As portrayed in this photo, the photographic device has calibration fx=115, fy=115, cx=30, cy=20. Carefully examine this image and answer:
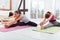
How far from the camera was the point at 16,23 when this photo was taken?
381cm

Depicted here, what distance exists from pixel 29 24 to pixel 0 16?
6.90ft

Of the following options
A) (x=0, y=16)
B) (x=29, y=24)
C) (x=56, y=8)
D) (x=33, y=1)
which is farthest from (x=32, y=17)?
(x=29, y=24)

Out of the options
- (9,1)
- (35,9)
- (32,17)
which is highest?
(9,1)

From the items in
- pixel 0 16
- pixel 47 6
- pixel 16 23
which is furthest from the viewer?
pixel 47 6

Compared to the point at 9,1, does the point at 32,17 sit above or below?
below

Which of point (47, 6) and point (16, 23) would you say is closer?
point (16, 23)

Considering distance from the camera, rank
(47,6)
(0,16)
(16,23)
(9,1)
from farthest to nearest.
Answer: (47,6) < (9,1) < (0,16) < (16,23)

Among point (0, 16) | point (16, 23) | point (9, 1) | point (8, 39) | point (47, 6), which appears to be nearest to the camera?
point (8, 39)

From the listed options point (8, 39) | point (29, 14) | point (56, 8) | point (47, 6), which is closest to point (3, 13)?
point (29, 14)

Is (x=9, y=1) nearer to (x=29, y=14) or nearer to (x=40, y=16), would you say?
(x=29, y=14)

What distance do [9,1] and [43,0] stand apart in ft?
6.17

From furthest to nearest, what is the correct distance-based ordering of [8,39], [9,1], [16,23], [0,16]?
1. [9,1]
2. [0,16]
3. [16,23]
4. [8,39]

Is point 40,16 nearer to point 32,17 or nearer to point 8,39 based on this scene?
point 32,17

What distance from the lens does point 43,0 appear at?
643 cm
